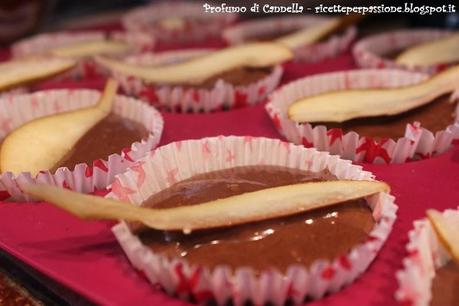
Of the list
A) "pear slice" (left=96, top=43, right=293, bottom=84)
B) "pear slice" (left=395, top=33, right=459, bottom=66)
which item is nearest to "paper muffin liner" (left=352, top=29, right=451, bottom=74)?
"pear slice" (left=395, top=33, right=459, bottom=66)

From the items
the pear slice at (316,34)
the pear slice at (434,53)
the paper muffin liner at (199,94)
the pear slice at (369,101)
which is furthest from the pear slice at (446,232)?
the pear slice at (316,34)

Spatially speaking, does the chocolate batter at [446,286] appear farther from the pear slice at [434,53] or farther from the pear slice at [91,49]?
the pear slice at [91,49]

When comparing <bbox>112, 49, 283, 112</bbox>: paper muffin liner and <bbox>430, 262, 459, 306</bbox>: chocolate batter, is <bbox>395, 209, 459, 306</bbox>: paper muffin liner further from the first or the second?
<bbox>112, 49, 283, 112</bbox>: paper muffin liner

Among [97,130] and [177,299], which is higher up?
[97,130]

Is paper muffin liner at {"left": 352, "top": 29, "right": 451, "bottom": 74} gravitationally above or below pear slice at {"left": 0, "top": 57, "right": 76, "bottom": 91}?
above

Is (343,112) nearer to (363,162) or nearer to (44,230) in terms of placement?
(363,162)

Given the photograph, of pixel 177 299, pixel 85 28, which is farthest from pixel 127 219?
pixel 85 28
